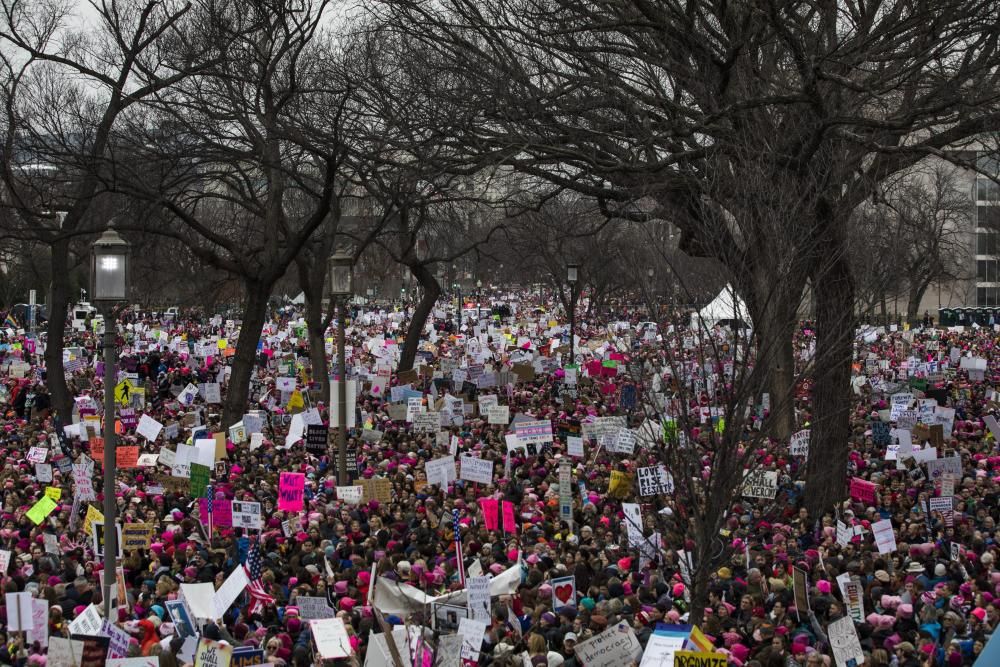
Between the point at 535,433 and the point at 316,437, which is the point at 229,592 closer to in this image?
the point at 316,437

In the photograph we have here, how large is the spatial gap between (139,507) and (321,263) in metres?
14.7

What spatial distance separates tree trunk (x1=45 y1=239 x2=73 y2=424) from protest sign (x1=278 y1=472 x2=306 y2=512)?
34.0 ft

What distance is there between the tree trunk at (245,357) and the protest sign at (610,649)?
1605cm

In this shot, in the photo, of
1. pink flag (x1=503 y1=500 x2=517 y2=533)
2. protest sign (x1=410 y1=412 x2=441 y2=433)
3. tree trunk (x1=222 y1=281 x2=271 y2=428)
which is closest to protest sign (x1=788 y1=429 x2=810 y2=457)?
pink flag (x1=503 y1=500 x2=517 y2=533)

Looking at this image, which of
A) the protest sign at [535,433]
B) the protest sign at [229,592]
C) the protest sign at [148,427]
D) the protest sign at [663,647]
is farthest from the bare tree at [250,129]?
the protest sign at [663,647]

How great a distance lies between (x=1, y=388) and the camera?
32.3m

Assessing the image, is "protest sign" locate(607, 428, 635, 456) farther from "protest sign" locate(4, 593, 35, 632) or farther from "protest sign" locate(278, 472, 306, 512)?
"protest sign" locate(4, 593, 35, 632)

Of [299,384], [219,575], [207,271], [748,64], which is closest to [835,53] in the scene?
[748,64]

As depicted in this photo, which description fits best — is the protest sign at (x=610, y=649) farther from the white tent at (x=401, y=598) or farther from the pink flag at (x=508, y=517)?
the pink flag at (x=508, y=517)

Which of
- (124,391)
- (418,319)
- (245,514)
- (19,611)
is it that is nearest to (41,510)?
(245,514)

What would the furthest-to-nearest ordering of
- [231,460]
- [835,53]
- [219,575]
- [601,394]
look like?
[601,394] < [231,460] < [835,53] < [219,575]

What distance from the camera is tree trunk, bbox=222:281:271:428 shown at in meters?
24.3

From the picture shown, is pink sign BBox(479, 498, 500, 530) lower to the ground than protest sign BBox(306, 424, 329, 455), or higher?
lower

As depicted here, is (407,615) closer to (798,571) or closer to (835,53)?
(798,571)
